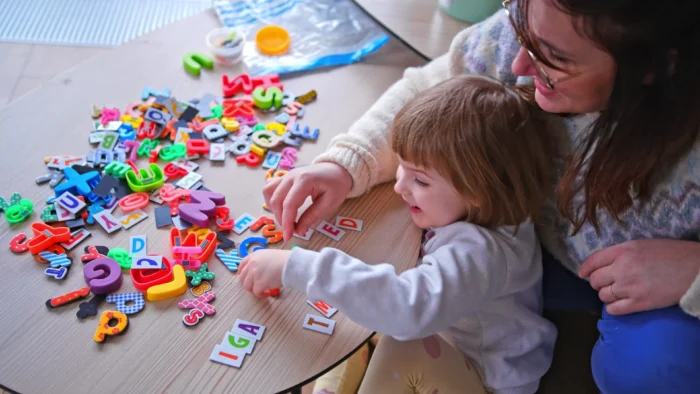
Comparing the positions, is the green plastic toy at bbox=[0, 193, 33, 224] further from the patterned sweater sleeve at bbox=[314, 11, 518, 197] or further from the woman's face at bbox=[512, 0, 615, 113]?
the woman's face at bbox=[512, 0, 615, 113]

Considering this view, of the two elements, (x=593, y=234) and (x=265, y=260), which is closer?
(x=265, y=260)

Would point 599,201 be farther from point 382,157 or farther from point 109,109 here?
point 109,109

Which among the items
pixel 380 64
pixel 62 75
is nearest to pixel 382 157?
pixel 380 64

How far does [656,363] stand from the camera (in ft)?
2.38

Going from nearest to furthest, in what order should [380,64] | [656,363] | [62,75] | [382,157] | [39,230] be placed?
[656,363] < [39,230] < [382,157] < [62,75] < [380,64]

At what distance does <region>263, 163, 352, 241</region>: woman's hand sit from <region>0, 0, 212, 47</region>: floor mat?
1.39 metres

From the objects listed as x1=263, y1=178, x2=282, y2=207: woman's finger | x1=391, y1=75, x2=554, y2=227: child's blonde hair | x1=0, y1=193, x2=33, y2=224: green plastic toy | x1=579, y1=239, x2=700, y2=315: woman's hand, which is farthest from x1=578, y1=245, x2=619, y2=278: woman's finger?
x1=0, y1=193, x2=33, y2=224: green plastic toy

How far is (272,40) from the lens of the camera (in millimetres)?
1287

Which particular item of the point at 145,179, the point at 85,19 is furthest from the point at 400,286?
the point at 85,19

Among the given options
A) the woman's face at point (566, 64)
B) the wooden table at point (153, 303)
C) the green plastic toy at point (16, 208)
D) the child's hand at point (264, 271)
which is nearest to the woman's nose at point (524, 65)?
the woman's face at point (566, 64)

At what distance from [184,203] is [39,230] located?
204 mm

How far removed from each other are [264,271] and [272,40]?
671mm

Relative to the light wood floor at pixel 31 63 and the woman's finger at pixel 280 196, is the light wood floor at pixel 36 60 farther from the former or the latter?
the woman's finger at pixel 280 196

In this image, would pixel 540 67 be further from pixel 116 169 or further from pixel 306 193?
pixel 116 169
